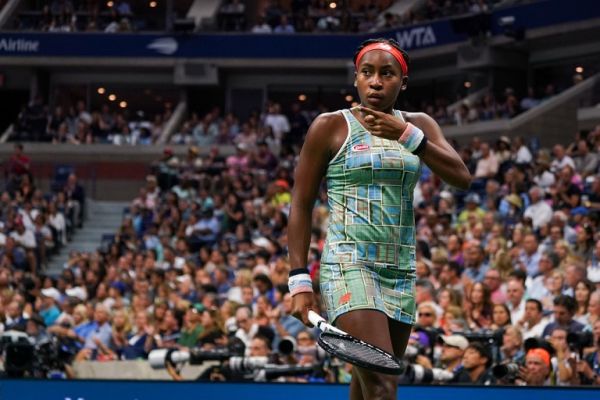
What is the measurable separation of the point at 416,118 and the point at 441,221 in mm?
10786

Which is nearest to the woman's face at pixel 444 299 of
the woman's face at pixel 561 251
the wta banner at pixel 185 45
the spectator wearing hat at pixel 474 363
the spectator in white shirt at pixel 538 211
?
the woman's face at pixel 561 251

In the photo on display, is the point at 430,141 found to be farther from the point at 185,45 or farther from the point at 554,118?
the point at 185,45

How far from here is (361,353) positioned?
5.09m

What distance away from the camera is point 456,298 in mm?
11922

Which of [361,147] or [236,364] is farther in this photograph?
[236,364]

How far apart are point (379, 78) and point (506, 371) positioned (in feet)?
12.6

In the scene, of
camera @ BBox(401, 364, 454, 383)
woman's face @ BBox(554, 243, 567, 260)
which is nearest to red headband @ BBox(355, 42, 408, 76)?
camera @ BBox(401, 364, 454, 383)

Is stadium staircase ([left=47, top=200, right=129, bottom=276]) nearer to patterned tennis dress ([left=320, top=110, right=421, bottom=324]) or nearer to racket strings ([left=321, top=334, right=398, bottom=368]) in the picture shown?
patterned tennis dress ([left=320, top=110, right=421, bottom=324])

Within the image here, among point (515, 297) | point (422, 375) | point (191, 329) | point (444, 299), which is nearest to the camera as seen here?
point (422, 375)

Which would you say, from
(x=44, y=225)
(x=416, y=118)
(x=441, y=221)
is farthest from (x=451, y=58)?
(x=416, y=118)

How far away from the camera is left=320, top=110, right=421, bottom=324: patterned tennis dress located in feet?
18.0

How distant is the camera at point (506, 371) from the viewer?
346 inches

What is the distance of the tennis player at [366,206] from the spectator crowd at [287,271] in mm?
3483

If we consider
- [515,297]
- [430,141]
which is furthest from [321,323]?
[515,297]
